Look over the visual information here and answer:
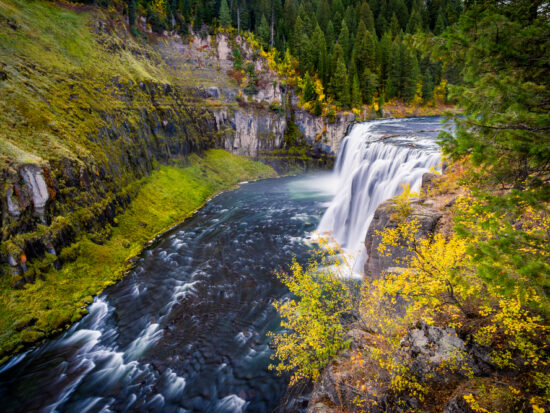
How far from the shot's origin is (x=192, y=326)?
45.9 feet

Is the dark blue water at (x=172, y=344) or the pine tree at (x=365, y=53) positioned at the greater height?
the pine tree at (x=365, y=53)

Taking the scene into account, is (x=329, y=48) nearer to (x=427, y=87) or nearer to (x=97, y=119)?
(x=427, y=87)

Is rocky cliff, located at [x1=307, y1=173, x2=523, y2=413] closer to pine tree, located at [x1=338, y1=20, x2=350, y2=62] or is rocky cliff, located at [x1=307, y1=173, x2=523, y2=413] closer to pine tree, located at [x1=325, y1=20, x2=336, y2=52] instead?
pine tree, located at [x1=338, y1=20, x2=350, y2=62]

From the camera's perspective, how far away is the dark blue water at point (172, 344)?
34.5 ft

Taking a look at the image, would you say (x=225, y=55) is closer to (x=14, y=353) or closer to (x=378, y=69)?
(x=378, y=69)

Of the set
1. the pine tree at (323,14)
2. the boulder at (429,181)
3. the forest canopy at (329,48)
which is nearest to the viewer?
the boulder at (429,181)

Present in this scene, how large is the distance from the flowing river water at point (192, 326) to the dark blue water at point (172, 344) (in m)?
0.04

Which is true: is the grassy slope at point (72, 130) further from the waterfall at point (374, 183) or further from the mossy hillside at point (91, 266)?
the waterfall at point (374, 183)

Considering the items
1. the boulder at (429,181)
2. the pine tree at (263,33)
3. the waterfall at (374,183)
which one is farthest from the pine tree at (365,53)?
the boulder at (429,181)

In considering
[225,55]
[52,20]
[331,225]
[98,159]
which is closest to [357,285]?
[331,225]

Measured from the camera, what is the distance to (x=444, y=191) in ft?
42.5

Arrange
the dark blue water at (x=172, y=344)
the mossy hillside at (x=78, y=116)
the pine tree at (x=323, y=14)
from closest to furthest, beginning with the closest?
the dark blue water at (x=172, y=344) < the mossy hillside at (x=78, y=116) < the pine tree at (x=323, y=14)

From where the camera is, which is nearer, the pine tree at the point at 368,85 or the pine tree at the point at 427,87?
the pine tree at the point at 368,85

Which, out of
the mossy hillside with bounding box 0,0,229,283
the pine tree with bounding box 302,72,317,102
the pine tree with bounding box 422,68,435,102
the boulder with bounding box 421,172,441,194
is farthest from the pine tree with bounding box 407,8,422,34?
the boulder with bounding box 421,172,441,194
